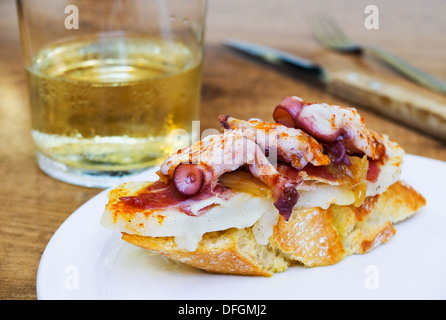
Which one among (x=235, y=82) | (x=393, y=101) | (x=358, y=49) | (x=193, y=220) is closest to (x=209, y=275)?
(x=193, y=220)

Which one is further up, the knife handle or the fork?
the knife handle

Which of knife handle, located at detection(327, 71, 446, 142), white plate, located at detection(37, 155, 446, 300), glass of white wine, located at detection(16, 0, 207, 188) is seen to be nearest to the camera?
white plate, located at detection(37, 155, 446, 300)

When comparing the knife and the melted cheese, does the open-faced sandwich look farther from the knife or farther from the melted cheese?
the knife

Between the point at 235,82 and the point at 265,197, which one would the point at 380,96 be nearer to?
the point at 235,82

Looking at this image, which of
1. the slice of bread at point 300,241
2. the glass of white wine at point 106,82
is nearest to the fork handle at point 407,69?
the glass of white wine at point 106,82

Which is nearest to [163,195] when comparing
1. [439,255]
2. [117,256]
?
[117,256]

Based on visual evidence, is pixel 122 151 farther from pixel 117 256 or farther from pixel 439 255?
pixel 439 255

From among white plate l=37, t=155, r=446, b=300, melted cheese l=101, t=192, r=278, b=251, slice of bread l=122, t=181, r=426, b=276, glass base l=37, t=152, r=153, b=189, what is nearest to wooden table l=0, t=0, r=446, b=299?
glass base l=37, t=152, r=153, b=189
